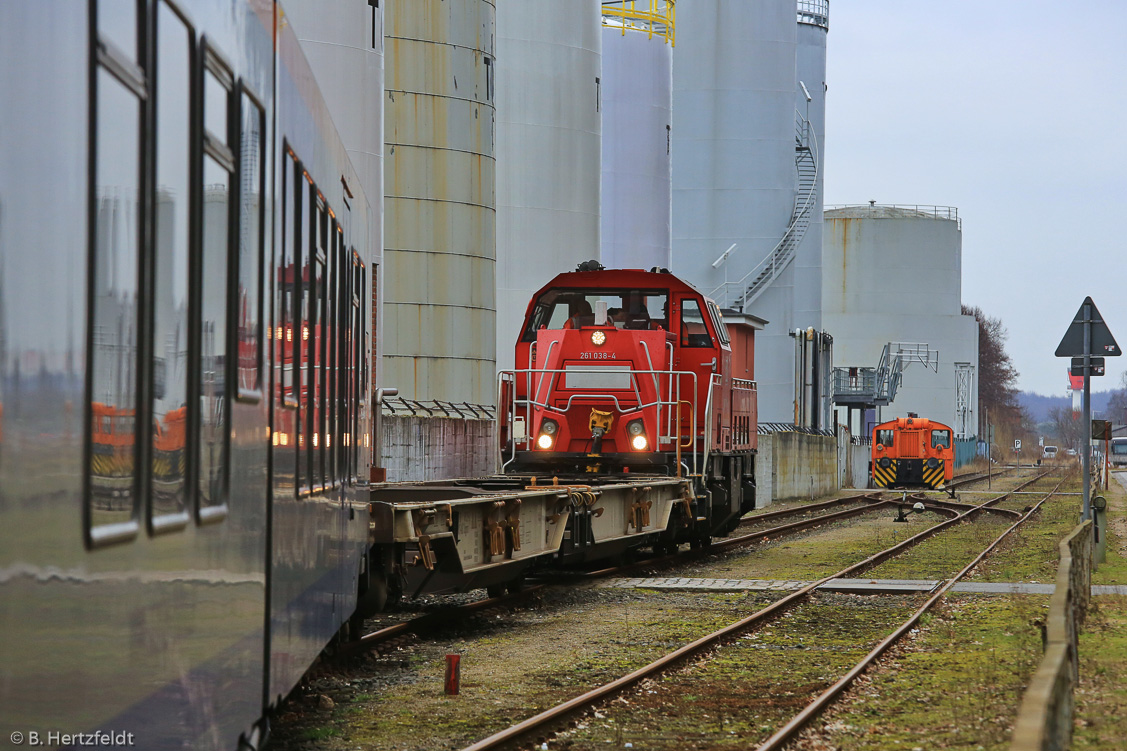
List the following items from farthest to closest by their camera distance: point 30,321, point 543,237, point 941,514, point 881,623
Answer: point 941,514
point 543,237
point 881,623
point 30,321

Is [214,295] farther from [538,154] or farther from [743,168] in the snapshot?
[743,168]

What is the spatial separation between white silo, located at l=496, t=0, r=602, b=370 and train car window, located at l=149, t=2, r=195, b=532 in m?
28.0

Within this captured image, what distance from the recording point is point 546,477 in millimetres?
18188

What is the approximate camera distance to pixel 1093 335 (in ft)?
63.2

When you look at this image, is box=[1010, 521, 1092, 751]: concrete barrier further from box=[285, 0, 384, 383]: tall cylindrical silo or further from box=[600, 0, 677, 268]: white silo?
box=[600, 0, 677, 268]: white silo

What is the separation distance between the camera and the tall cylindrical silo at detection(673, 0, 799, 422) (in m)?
48.9

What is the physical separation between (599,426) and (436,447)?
219 inches

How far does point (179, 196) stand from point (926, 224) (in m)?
83.0

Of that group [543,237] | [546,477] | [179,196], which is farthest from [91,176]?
[543,237]

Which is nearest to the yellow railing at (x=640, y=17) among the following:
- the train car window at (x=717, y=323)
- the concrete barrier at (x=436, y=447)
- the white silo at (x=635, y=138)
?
the white silo at (x=635, y=138)

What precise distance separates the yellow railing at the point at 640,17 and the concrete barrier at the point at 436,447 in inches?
760

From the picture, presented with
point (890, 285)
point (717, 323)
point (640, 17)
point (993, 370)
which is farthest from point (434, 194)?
point (993, 370)

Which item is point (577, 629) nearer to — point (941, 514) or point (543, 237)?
point (543, 237)

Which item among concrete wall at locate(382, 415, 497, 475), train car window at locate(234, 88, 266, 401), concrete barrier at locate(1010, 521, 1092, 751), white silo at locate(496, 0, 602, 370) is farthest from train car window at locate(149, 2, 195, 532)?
white silo at locate(496, 0, 602, 370)
